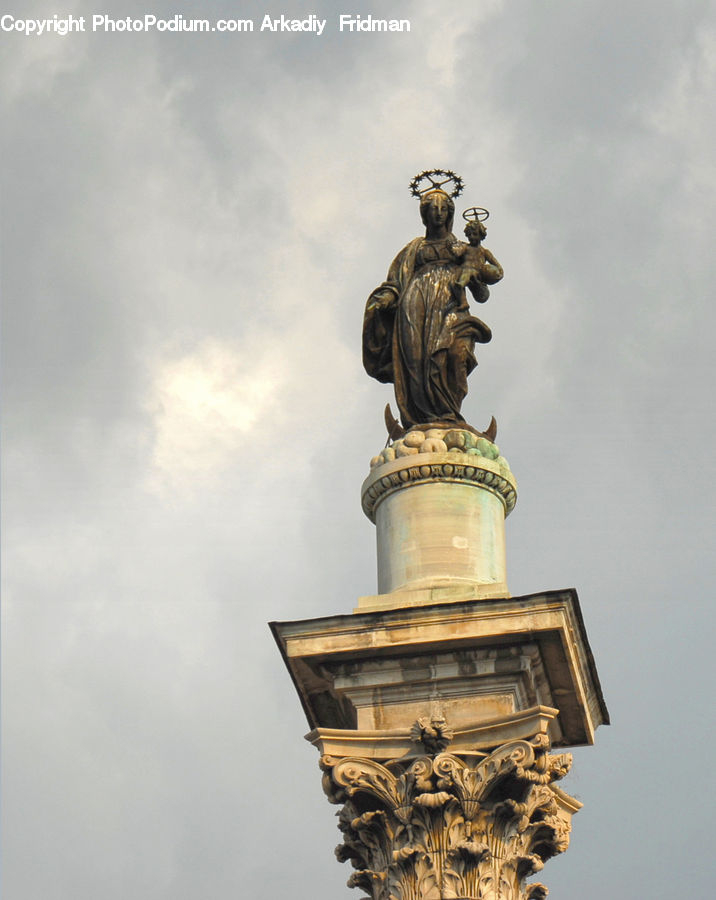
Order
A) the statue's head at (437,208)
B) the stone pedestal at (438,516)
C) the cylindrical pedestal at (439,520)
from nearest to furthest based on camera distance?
the stone pedestal at (438,516) < the cylindrical pedestal at (439,520) < the statue's head at (437,208)

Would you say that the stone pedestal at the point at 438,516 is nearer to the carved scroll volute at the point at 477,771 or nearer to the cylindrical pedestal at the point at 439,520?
the cylindrical pedestal at the point at 439,520

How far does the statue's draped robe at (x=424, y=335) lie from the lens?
69.1 feet

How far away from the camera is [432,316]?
21.4 metres

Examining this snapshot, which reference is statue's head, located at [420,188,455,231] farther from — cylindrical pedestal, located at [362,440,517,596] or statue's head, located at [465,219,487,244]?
cylindrical pedestal, located at [362,440,517,596]

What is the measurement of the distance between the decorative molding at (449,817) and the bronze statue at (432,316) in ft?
15.6

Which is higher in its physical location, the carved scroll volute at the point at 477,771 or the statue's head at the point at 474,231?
the statue's head at the point at 474,231

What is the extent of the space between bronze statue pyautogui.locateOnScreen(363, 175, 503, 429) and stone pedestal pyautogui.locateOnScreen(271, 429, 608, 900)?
115 centimetres

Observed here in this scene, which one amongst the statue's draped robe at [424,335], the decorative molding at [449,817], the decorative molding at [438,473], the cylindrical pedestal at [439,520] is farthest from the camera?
the statue's draped robe at [424,335]

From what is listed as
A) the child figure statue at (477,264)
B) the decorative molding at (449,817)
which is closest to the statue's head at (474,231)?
the child figure statue at (477,264)

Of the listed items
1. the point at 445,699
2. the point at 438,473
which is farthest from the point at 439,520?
the point at 445,699

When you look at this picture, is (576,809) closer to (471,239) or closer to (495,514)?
(495,514)

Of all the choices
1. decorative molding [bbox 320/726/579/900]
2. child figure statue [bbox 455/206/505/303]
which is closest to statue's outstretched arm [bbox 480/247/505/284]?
child figure statue [bbox 455/206/505/303]

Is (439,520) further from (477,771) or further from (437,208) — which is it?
(437,208)

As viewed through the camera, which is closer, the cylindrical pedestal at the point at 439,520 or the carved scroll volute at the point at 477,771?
the carved scroll volute at the point at 477,771
